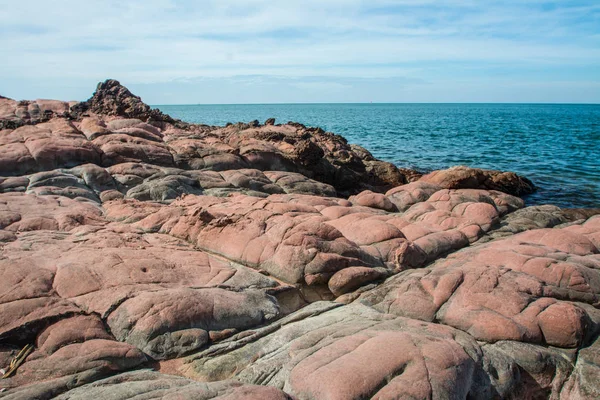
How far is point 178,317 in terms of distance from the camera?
22.0ft

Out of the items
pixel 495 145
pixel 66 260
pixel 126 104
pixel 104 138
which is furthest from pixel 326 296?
pixel 495 145

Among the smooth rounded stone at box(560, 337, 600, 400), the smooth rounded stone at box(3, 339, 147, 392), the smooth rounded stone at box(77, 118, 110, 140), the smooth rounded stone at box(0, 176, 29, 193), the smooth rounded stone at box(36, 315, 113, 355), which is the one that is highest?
the smooth rounded stone at box(77, 118, 110, 140)

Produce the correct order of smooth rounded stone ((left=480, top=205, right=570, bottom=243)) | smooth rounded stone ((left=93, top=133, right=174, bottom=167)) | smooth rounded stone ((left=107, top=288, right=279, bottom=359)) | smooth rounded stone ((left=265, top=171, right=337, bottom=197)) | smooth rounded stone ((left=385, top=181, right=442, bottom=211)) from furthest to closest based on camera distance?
smooth rounded stone ((left=265, top=171, right=337, bottom=197)), smooth rounded stone ((left=93, top=133, right=174, bottom=167)), smooth rounded stone ((left=385, top=181, right=442, bottom=211)), smooth rounded stone ((left=480, top=205, right=570, bottom=243)), smooth rounded stone ((left=107, top=288, right=279, bottom=359))

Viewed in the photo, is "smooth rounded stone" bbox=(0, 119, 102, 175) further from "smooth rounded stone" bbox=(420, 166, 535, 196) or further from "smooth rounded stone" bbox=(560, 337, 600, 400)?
"smooth rounded stone" bbox=(560, 337, 600, 400)

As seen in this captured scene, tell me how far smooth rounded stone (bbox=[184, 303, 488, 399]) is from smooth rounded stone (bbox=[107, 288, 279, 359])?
32cm

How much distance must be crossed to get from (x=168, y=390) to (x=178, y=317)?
1.94 meters

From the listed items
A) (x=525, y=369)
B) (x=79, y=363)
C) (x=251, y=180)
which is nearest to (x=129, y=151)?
(x=251, y=180)

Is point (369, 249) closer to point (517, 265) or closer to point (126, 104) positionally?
point (517, 265)

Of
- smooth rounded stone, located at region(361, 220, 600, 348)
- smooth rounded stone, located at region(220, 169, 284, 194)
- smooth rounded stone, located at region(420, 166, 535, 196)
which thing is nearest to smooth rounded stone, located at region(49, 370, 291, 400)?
smooth rounded stone, located at region(361, 220, 600, 348)

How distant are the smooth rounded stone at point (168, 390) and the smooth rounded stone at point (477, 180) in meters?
15.1

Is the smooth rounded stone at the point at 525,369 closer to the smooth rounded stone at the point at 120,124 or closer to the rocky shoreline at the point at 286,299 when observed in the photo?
the rocky shoreline at the point at 286,299

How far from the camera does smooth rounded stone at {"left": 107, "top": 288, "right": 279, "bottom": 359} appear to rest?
21.1 feet

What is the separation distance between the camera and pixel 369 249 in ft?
32.4

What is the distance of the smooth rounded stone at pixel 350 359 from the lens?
4969 millimetres
